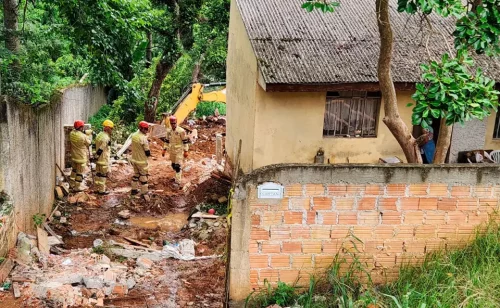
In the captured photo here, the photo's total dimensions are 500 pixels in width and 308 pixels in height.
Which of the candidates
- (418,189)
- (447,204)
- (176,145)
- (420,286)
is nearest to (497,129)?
(447,204)

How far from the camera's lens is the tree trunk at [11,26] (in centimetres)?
1128

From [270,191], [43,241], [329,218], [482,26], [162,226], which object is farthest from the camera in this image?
[162,226]

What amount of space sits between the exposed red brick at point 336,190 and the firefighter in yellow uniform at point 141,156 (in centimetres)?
739

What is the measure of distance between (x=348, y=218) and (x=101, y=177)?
8159 millimetres

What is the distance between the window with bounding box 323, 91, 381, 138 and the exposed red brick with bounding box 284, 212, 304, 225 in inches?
191

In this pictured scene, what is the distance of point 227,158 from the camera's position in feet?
44.0

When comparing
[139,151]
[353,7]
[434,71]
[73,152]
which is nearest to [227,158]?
[139,151]

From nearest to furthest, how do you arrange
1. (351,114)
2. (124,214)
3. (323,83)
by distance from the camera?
(323,83) → (351,114) → (124,214)

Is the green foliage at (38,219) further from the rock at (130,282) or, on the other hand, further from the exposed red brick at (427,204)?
the exposed red brick at (427,204)

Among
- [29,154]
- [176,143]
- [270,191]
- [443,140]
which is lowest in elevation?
[176,143]

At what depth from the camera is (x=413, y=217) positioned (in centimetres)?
561

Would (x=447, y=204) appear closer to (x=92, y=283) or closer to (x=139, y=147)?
(x=92, y=283)

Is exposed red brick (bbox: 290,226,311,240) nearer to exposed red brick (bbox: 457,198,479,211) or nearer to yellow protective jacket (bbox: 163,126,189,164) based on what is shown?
exposed red brick (bbox: 457,198,479,211)

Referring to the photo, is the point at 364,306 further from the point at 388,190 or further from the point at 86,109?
the point at 86,109
